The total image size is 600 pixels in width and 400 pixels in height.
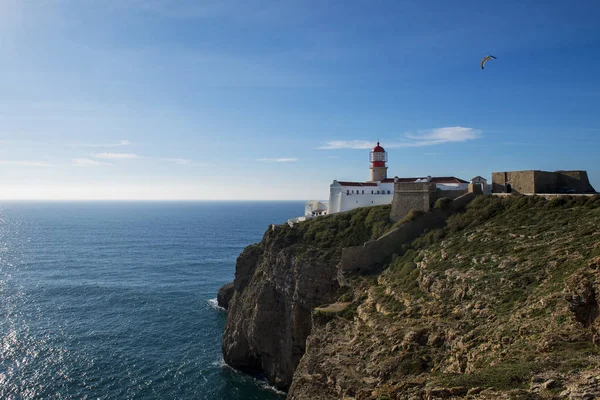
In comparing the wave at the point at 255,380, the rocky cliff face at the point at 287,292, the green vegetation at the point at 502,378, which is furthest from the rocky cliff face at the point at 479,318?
the wave at the point at 255,380

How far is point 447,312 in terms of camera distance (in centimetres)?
2256

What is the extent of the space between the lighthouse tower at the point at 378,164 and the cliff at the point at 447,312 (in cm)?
1429

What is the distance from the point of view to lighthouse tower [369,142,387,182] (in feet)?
190

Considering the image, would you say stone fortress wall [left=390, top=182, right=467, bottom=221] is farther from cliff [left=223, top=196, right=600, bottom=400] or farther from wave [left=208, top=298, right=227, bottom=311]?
wave [left=208, top=298, right=227, bottom=311]

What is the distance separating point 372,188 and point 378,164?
15.2 feet

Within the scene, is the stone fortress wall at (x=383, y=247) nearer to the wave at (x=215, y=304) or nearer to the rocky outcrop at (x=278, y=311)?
the rocky outcrop at (x=278, y=311)

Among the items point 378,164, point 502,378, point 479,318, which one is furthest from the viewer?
point 378,164

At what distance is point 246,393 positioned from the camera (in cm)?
3731

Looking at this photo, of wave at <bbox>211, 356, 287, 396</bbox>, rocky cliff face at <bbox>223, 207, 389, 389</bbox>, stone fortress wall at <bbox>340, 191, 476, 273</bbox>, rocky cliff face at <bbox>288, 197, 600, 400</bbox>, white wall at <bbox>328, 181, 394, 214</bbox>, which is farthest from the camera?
white wall at <bbox>328, 181, 394, 214</bbox>

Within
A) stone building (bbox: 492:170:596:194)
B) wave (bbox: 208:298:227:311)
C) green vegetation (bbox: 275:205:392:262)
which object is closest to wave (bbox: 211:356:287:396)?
green vegetation (bbox: 275:205:392:262)

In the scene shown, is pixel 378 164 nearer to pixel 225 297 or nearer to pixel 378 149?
pixel 378 149

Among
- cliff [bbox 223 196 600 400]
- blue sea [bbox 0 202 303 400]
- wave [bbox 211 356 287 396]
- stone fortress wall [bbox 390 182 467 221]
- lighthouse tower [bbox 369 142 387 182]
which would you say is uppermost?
lighthouse tower [bbox 369 142 387 182]

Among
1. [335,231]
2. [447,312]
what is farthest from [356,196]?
[447,312]

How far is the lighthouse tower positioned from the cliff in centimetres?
1429
